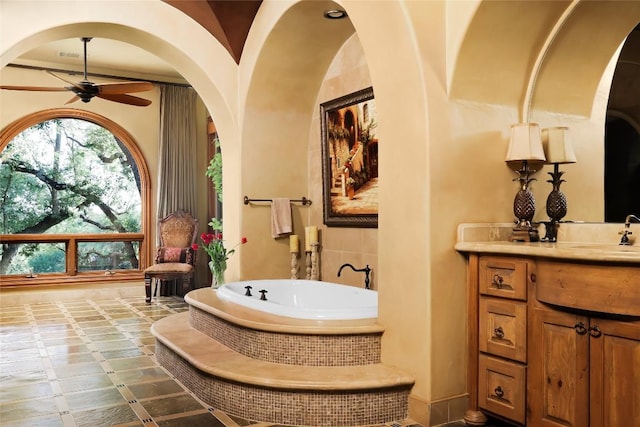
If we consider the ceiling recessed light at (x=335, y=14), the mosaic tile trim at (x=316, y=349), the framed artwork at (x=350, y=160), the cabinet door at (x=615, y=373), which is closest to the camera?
the cabinet door at (x=615, y=373)

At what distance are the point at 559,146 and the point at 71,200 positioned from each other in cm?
646

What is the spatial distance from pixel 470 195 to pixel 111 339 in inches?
137

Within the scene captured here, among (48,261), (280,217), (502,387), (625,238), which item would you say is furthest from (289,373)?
(48,261)

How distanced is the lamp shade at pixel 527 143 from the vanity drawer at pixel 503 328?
0.77 meters

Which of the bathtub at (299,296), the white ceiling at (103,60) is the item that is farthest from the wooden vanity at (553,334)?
the white ceiling at (103,60)

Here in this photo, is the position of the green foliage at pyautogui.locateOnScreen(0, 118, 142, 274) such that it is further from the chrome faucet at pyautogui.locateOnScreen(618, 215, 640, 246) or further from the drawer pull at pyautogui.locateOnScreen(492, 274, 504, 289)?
the chrome faucet at pyautogui.locateOnScreen(618, 215, 640, 246)

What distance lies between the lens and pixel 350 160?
15.5 ft

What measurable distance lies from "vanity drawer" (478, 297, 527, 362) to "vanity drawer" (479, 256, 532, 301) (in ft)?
0.14

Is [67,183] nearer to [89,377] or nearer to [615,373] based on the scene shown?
[89,377]

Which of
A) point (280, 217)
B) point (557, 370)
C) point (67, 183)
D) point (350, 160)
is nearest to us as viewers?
point (557, 370)

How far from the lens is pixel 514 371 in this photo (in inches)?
106

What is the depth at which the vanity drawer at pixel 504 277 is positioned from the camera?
2.65 meters

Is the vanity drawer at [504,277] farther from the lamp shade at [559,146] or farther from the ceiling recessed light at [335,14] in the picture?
the ceiling recessed light at [335,14]

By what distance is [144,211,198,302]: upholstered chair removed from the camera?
7.18 metres
